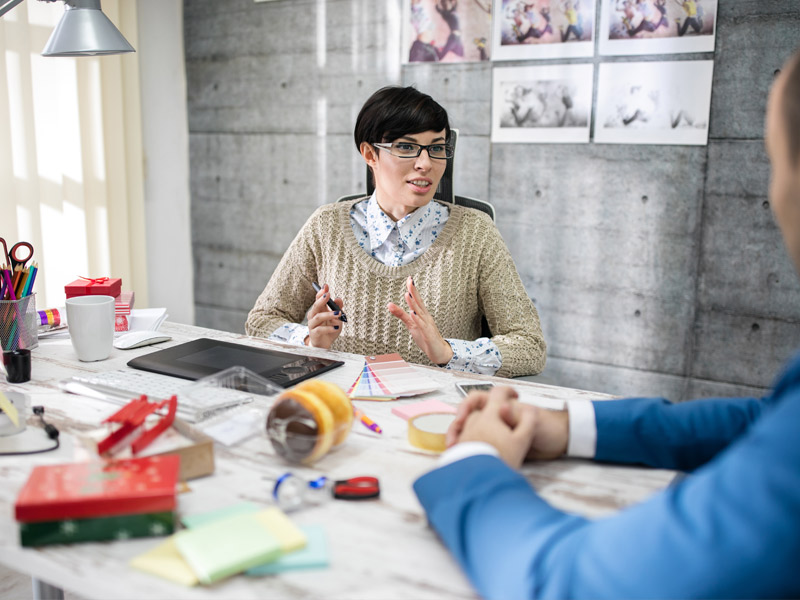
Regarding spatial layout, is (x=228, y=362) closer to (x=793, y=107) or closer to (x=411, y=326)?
(x=411, y=326)

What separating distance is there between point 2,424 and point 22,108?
2252 millimetres

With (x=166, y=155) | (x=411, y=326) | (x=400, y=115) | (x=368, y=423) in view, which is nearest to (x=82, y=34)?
(x=400, y=115)

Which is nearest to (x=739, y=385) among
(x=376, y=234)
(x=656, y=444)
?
(x=376, y=234)

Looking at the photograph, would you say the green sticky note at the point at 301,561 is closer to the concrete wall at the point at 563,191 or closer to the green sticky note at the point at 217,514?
the green sticky note at the point at 217,514

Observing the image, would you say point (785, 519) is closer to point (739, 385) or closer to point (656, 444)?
point (656, 444)

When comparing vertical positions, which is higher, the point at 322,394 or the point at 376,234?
the point at 376,234

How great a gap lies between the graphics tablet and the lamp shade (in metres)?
0.77

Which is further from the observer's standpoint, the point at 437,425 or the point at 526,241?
the point at 526,241

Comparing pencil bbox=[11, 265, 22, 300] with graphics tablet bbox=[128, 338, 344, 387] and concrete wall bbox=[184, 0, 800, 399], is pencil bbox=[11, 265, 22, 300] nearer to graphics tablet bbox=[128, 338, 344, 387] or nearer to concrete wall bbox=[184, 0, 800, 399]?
graphics tablet bbox=[128, 338, 344, 387]

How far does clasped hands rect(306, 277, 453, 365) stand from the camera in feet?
5.55

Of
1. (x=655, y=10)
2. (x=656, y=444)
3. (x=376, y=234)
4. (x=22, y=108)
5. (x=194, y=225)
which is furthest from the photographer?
(x=194, y=225)

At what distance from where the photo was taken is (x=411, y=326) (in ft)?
5.55

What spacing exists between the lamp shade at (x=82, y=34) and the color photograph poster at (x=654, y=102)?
6.10 feet

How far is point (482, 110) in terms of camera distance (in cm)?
309
